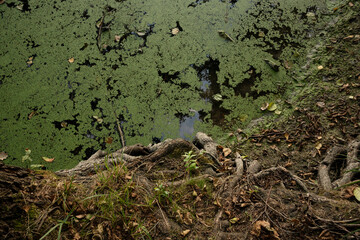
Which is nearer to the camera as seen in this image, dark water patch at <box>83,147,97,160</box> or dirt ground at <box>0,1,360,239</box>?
dirt ground at <box>0,1,360,239</box>

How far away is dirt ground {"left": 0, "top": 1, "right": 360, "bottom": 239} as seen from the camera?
43.6 inches

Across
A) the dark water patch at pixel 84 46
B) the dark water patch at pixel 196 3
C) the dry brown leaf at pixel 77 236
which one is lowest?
the dry brown leaf at pixel 77 236

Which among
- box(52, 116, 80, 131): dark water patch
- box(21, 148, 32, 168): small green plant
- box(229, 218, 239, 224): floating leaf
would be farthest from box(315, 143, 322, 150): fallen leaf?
box(21, 148, 32, 168): small green plant

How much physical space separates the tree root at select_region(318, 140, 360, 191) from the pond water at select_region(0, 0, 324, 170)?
758 millimetres

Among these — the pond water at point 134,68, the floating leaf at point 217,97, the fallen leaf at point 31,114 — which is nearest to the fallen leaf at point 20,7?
the pond water at point 134,68

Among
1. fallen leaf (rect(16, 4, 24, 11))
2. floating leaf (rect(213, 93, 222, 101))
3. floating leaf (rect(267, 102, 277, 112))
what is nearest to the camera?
floating leaf (rect(267, 102, 277, 112))

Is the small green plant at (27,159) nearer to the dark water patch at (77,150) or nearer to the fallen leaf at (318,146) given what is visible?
the dark water patch at (77,150)

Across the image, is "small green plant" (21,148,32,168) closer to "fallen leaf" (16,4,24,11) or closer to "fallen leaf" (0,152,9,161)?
"fallen leaf" (0,152,9,161)

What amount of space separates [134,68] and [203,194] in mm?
1681

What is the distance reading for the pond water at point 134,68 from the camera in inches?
86.7

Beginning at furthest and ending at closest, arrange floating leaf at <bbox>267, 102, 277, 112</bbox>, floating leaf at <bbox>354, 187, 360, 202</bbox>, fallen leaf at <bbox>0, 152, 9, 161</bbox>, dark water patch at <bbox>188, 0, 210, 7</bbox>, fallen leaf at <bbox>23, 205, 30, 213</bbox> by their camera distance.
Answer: dark water patch at <bbox>188, 0, 210, 7</bbox> → floating leaf at <bbox>267, 102, 277, 112</bbox> → fallen leaf at <bbox>0, 152, 9, 161</bbox> → floating leaf at <bbox>354, 187, 360, 202</bbox> → fallen leaf at <bbox>23, 205, 30, 213</bbox>

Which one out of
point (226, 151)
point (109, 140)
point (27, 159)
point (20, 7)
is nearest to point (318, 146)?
point (226, 151)

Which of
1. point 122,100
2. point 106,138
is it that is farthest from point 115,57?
point 106,138

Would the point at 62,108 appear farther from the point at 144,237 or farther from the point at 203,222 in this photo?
the point at 203,222
